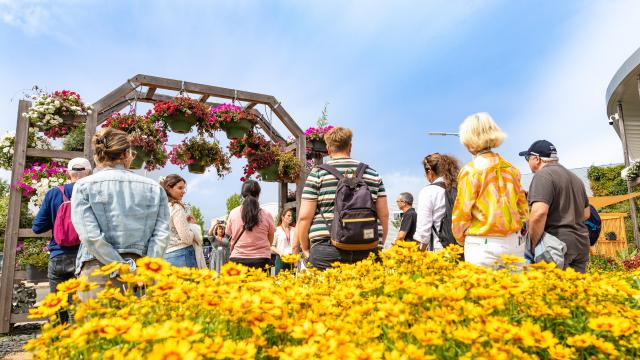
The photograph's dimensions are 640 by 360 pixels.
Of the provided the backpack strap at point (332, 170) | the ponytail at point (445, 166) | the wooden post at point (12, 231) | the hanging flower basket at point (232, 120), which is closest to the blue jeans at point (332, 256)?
the backpack strap at point (332, 170)

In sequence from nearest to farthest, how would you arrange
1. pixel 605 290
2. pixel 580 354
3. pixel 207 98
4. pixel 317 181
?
pixel 580 354 < pixel 605 290 < pixel 317 181 < pixel 207 98

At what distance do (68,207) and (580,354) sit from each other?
10.3 ft

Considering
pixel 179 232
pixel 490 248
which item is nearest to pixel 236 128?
pixel 179 232

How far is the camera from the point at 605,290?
1.95m

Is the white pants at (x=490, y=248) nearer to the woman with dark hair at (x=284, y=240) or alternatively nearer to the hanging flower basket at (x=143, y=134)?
the woman with dark hair at (x=284, y=240)

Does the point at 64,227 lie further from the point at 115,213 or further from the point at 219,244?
the point at 219,244

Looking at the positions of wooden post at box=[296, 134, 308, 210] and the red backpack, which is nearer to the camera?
the red backpack

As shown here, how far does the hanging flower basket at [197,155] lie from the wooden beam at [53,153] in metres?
1.19

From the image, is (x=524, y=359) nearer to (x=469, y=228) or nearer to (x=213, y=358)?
(x=213, y=358)

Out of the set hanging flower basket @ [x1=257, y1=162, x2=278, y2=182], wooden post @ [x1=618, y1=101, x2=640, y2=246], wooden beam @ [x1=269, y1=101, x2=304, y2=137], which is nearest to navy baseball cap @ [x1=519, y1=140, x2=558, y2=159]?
hanging flower basket @ [x1=257, y1=162, x2=278, y2=182]

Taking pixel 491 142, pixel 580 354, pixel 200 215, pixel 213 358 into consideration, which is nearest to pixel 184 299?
pixel 213 358

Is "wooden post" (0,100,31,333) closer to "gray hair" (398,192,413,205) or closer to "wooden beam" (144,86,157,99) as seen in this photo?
"wooden beam" (144,86,157,99)

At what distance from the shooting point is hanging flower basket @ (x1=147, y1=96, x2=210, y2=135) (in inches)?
236

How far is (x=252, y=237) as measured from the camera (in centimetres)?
448
